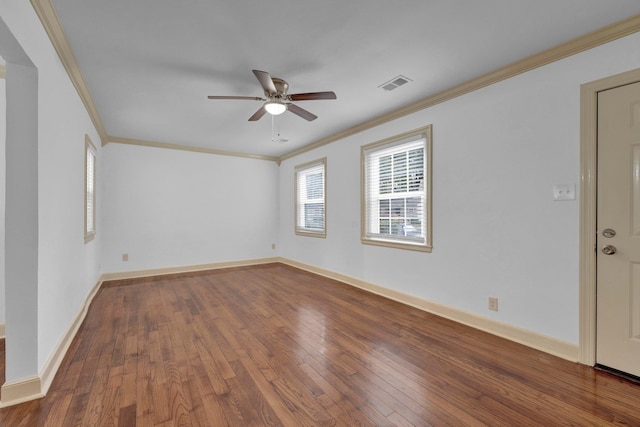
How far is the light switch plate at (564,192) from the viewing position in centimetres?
223

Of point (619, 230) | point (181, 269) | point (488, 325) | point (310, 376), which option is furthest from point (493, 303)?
point (181, 269)

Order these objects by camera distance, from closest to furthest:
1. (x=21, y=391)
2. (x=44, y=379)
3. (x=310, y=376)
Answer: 1. (x=21, y=391)
2. (x=44, y=379)
3. (x=310, y=376)

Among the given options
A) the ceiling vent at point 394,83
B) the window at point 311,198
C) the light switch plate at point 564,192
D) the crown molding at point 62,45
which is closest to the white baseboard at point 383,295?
the window at point 311,198

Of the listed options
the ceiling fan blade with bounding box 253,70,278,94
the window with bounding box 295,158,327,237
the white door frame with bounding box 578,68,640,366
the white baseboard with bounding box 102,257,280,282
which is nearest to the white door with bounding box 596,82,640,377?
the white door frame with bounding box 578,68,640,366

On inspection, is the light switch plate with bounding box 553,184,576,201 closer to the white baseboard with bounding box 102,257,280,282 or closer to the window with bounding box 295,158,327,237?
the window with bounding box 295,158,327,237

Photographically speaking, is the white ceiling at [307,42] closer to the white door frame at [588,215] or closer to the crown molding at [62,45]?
the crown molding at [62,45]

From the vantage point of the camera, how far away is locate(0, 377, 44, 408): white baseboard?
5.50 ft

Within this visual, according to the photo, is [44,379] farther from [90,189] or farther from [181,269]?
[181,269]

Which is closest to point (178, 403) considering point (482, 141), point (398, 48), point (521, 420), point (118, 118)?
point (521, 420)

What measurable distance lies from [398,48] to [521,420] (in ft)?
8.67

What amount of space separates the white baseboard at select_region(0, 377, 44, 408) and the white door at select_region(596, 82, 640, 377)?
12.7 feet

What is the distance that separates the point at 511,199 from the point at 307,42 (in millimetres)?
2265

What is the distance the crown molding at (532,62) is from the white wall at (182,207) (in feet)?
11.1

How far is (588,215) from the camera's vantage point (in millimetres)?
2148
